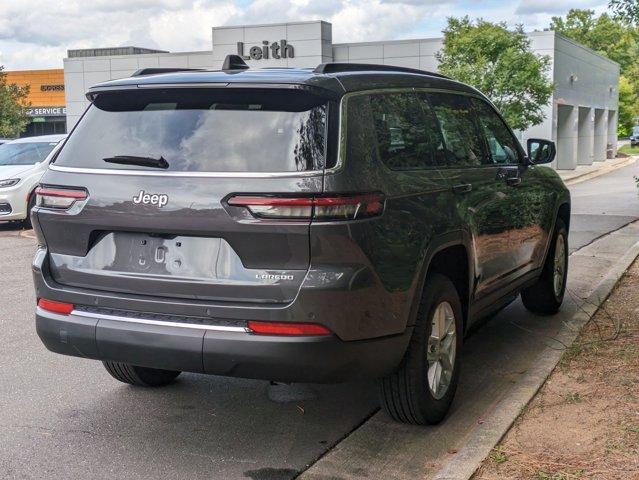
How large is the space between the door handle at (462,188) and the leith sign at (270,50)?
105 ft

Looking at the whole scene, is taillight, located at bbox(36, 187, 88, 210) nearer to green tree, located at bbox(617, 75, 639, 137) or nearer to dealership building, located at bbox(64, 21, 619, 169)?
dealership building, located at bbox(64, 21, 619, 169)

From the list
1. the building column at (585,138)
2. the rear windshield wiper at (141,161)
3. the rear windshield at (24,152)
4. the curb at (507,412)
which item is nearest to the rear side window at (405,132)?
the rear windshield wiper at (141,161)

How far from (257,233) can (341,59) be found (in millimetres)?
35412

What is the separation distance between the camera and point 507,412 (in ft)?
15.6

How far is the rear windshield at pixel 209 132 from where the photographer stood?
3.94 metres

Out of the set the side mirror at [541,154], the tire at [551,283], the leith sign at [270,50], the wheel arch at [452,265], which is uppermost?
the leith sign at [270,50]

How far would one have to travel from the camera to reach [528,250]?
6.35 m

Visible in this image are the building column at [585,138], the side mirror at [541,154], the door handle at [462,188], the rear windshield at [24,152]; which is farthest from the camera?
the building column at [585,138]

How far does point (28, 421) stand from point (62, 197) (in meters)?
1.46

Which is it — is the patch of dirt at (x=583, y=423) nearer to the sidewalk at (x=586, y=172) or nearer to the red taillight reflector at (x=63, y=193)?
the red taillight reflector at (x=63, y=193)

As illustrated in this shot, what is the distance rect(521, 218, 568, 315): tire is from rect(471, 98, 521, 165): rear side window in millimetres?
1150

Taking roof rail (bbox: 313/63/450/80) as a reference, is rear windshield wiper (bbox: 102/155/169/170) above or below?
below

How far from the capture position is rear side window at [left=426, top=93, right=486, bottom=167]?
5.12m

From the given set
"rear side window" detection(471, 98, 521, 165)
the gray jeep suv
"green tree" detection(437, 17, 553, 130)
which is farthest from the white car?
"green tree" detection(437, 17, 553, 130)
